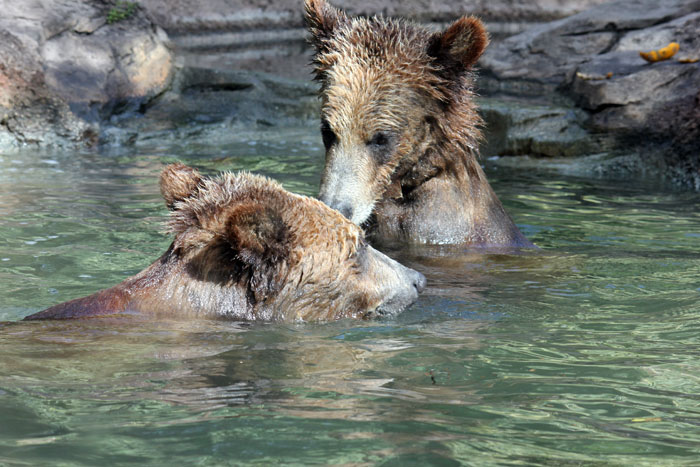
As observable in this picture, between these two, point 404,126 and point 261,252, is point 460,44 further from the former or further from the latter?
point 261,252

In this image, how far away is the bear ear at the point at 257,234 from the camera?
4.76m

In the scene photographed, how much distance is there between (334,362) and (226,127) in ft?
37.6

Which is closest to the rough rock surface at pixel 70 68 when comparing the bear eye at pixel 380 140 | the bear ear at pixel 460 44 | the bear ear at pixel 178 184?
the bear eye at pixel 380 140

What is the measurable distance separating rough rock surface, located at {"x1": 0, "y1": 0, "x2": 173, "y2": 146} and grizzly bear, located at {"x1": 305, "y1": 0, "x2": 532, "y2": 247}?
314 inches

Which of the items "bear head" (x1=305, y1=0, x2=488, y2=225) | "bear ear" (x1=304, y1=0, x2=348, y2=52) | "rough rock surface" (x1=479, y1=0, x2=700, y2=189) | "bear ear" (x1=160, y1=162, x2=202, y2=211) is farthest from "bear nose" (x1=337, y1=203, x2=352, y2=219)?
"rough rock surface" (x1=479, y1=0, x2=700, y2=189)

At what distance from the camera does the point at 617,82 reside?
1305 centimetres

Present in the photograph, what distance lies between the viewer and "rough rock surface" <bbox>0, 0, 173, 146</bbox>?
1414 cm

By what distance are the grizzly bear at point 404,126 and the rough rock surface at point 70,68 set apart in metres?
7.99

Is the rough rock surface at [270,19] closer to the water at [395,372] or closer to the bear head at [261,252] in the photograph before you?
the water at [395,372]

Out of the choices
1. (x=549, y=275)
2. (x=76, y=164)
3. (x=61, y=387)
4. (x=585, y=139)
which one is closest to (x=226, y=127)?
(x=76, y=164)

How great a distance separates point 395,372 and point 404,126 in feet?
9.97

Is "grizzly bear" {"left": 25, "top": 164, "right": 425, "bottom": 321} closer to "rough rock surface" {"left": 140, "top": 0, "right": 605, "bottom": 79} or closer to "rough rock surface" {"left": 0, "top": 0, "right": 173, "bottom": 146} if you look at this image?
"rough rock surface" {"left": 0, "top": 0, "right": 173, "bottom": 146}

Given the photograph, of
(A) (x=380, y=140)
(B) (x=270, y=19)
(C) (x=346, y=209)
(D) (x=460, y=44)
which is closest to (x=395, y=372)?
(C) (x=346, y=209)

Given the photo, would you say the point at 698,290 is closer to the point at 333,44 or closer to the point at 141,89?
the point at 333,44
